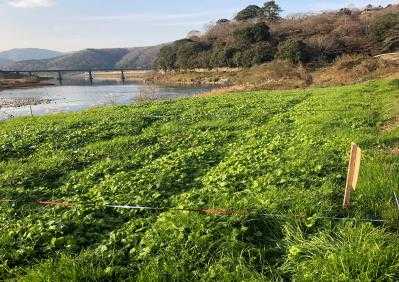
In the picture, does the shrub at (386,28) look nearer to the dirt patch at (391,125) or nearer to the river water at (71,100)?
the river water at (71,100)

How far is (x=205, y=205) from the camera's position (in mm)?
8930

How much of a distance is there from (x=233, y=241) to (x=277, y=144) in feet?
22.0

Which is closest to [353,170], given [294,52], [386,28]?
[294,52]

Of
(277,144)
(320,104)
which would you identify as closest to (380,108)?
(320,104)

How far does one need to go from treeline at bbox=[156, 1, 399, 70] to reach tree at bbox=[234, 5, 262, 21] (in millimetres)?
2175

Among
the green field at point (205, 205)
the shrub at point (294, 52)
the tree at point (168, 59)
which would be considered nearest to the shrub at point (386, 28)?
the shrub at point (294, 52)

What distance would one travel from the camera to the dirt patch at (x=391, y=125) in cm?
1528

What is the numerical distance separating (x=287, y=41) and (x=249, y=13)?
54644mm

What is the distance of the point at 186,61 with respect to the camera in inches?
4815

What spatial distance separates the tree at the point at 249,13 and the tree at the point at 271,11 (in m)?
1.71

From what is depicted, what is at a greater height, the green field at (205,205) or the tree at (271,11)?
the tree at (271,11)

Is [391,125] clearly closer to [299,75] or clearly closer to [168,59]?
[299,75]

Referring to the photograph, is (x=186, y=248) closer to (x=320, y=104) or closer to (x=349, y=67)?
(x=320, y=104)

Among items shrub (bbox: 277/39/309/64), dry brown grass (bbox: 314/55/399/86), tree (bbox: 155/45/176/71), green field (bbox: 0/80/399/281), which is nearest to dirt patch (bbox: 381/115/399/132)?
green field (bbox: 0/80/399/281)
